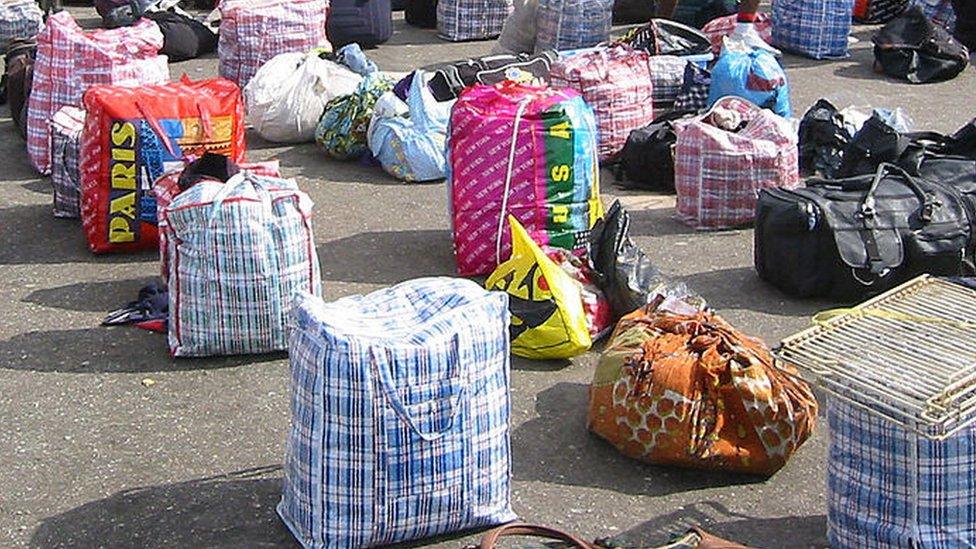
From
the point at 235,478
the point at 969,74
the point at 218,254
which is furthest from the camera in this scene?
the point at 969,74

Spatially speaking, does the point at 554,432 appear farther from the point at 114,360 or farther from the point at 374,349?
the point at 114,360

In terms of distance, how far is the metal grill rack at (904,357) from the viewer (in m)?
3.52

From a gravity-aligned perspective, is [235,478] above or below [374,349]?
below

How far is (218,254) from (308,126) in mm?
3141

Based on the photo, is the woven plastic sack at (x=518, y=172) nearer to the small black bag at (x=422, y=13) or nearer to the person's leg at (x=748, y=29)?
the person's leg at (x=748, y=29)

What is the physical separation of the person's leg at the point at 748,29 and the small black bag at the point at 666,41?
0.22 m

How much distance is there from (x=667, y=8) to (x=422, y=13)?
202 centimetres

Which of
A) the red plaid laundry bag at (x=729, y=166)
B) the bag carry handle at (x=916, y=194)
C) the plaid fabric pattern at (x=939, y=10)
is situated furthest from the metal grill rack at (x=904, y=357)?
the plaid fabric pattern at (x=939, y=10)

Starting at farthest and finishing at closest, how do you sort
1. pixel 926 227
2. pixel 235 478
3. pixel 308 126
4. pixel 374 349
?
pixel 308 126, pixel 926 227, pixel 235 478, pixel 374 349

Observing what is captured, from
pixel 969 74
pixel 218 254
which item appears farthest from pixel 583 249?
pixel 969 74

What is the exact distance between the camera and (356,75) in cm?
852

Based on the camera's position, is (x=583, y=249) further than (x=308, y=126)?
No

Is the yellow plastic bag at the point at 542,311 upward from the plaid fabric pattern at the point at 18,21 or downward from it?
downward

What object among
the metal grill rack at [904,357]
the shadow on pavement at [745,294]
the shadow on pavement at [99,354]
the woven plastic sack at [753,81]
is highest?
the woven plastic sack at [753,81]
